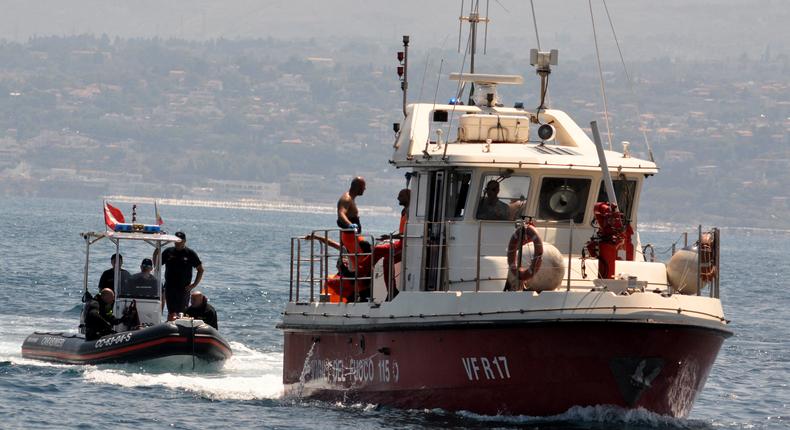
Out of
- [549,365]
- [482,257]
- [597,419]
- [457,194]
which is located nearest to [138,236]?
[457,194]

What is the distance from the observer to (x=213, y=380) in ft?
80.2

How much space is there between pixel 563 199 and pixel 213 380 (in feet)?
22.7

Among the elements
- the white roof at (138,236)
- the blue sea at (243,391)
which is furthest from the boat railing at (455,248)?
the white roof at (138,236)

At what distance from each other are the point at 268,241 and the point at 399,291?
254 ft

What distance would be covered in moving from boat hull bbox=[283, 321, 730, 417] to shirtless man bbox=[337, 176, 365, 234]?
187 centimetres

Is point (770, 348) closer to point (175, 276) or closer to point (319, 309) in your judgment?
point (175, 276)

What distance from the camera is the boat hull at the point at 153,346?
81.7 feet

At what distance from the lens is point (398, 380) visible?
19547mm

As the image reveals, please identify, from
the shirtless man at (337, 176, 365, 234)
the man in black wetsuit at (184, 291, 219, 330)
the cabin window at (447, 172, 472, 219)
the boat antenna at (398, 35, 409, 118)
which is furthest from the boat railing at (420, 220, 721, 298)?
the man in black wetsuit at (184, 291, 219, 330)

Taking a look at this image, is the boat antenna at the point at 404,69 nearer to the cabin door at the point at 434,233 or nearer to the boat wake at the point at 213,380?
the cabin door at the point at 434,233

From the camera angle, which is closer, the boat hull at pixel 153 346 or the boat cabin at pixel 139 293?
the boat hull at pixel 153 346

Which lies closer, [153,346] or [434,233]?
[434,233]

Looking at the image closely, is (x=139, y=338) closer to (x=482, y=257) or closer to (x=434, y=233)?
(x=434, y=233)

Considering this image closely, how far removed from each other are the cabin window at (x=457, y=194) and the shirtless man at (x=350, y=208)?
1.49 meters
